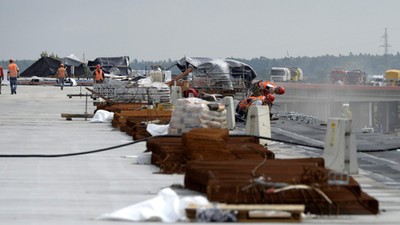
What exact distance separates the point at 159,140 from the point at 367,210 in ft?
19.6

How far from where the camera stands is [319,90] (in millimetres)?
114750

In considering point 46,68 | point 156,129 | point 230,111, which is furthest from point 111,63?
point 156,129

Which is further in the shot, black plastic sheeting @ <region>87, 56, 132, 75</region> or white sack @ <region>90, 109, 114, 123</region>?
black plastic sheeting @ <region>87, 56, 132, 75</region>

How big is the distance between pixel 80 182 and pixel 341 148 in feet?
13.5

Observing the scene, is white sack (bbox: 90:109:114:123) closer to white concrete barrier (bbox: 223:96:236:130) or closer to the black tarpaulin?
white concrete barrier (bbox: 223:96:236:130)

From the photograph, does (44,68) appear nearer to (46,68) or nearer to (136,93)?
(46,68)

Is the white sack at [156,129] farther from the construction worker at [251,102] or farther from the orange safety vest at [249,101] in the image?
the orange safety vest at [249,101]

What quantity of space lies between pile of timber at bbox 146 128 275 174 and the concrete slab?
0.29 metres

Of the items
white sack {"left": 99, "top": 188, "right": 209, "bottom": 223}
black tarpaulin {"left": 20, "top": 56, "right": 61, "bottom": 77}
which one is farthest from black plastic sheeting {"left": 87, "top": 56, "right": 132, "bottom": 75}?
white sack {"left": 99, "top": 188, "right": 209, "bottom": 223}

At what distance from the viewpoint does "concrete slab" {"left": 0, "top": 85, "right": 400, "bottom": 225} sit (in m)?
11.7

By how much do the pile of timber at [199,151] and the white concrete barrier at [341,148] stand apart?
3.00ft

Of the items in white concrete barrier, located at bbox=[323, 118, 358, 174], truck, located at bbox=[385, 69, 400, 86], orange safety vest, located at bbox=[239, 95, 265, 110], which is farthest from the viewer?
truck, located at bbox=[385, 69, 400, 86]

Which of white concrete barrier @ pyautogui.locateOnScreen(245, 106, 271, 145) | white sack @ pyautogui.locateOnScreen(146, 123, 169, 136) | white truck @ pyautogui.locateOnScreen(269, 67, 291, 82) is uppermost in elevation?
white concrete barrier @ pyautogui.locateOnScreen(245, 106, 271, 145)

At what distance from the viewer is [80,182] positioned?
14594 mm
